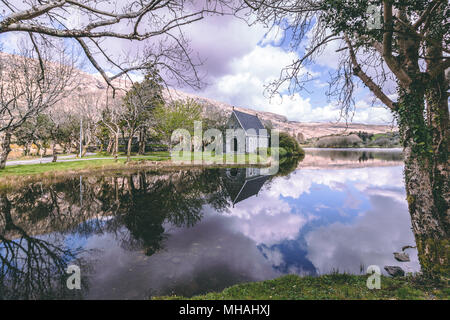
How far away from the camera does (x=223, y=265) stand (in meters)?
5.89

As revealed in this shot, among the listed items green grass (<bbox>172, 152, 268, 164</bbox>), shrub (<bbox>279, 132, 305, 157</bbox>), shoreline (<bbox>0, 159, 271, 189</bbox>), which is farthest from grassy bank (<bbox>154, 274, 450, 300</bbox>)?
shrub (<bbox>279, 132, 305, 157</bbox>)

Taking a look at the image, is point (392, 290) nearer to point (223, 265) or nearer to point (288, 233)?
point (223, 265)

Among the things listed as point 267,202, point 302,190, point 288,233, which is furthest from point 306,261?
point 302,190

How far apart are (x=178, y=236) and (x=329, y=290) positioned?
548 cm

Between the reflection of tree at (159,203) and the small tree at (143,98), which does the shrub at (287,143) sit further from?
the reflection of tree at (159,203)

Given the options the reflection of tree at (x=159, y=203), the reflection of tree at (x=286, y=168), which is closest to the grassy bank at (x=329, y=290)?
the reflection of tree at (x=159, y=203)

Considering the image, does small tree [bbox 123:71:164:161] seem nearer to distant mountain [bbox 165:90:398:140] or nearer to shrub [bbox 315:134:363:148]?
distant mountain [bbox 165:90:398:140]

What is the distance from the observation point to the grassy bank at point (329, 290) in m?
3.62

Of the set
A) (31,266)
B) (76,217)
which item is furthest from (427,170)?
(76,217)

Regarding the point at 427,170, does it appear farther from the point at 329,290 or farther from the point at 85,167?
the point at 85,167

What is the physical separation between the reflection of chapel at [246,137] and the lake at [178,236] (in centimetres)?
2456

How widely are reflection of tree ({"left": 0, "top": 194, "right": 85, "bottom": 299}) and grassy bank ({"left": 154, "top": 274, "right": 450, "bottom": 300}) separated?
3008 mm

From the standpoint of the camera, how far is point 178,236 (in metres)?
7.80
